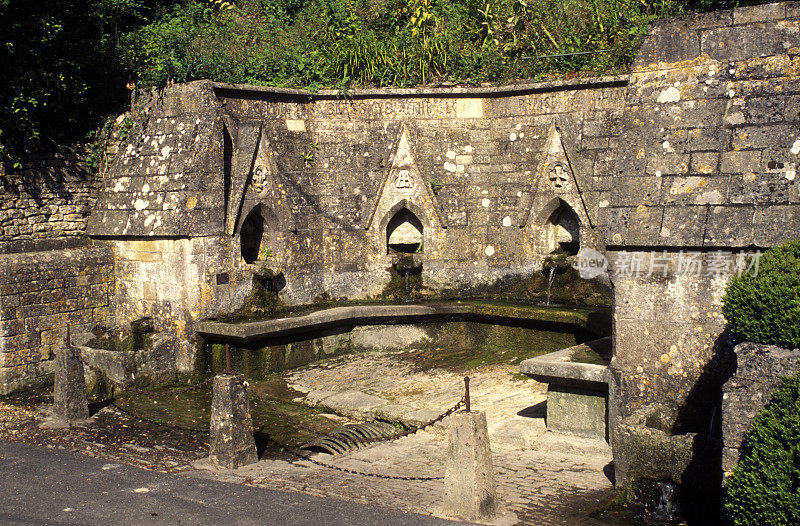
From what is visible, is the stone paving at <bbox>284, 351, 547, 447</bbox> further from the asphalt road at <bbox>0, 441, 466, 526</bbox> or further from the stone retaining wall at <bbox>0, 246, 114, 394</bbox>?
the stone retaining wall at <bbox>0, 246, 114, 394</bbox>

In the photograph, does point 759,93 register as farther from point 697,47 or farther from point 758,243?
point 758,243

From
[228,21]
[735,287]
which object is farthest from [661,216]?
[228,21]

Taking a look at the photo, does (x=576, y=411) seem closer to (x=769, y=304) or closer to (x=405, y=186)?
(x=769, y=304)

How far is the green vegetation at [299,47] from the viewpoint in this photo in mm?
10406

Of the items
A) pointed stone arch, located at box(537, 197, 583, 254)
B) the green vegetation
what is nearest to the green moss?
pointed stone arch, located at box(537, 197, 583, 254)

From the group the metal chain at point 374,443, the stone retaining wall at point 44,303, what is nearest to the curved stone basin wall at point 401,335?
the stone retaining wall at point 44,303

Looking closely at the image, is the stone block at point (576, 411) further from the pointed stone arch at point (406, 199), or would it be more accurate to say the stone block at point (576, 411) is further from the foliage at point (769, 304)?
the pointed stone arch at point (406, 199)

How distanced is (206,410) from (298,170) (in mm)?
3971

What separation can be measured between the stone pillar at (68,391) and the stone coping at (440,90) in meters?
4.34

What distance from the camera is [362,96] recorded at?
11742 millimetres

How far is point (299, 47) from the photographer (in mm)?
12234

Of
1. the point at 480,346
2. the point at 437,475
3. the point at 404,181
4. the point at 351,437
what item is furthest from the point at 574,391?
the point at 404,181

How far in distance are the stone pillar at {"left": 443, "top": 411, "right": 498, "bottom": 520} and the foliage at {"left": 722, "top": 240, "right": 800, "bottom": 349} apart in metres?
1.91

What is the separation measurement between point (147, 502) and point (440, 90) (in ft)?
25.2
